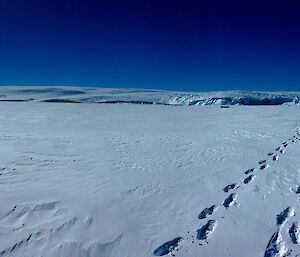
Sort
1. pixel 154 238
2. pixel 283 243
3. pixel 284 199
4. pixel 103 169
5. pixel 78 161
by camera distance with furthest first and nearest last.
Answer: pixel 78 161, pixel 103 169, pixel 284 199, pixel 154 238, pixel 283 243

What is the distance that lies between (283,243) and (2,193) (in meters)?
3.84

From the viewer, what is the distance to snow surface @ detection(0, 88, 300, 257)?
248 centimetres

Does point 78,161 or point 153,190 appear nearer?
point 153,190

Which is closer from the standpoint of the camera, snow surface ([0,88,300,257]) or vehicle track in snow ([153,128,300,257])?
vehicle track in snow ([153,128,300,257])

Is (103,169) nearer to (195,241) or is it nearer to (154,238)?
(154,238)

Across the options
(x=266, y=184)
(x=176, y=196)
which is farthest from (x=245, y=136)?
(x=176, y=196)

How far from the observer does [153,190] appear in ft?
12.3

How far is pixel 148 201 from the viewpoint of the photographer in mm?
3393

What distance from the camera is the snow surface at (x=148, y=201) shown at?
2.48 m

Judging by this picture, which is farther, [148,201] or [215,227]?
[148,201]

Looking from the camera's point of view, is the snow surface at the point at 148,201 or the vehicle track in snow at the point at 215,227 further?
→ the snow surface at the point at 148,201

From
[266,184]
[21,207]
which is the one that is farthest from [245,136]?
[21,207]

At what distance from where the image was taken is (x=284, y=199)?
11.0 ft

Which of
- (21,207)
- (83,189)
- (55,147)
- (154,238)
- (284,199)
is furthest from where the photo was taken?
(55,147)
